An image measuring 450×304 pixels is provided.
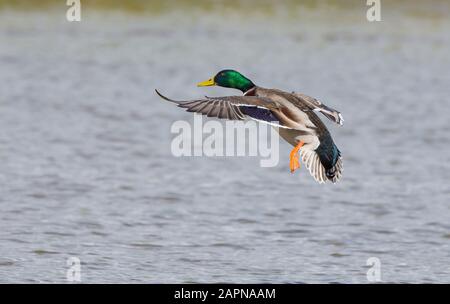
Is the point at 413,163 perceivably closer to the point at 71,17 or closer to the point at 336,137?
the point at 336,137

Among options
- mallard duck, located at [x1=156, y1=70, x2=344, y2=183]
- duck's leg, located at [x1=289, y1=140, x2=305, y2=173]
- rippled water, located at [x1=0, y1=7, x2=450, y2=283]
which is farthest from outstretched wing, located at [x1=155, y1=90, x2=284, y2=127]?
rippled water, located at [x1=0, y1=7, x2=450, y2=283]

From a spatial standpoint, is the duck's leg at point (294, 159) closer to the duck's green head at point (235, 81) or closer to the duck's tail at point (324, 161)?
the duck's tail at point (324, 161)

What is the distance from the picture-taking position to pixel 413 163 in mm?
12758

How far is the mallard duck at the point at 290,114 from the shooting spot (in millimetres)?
7918

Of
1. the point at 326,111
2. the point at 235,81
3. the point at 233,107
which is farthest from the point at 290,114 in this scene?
the point at 235,81

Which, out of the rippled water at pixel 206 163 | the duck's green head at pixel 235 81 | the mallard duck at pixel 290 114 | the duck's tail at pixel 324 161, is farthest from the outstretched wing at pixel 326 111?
the rippled water at pixel 206 163

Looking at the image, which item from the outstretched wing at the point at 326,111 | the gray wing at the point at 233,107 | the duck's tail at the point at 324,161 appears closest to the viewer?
the gray wing at the point at 233,107

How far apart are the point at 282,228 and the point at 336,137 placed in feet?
13.6

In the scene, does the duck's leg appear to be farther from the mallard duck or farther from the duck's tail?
the duck's tail

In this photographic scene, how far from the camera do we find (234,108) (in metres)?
7.97

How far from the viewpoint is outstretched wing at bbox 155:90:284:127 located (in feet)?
25.7

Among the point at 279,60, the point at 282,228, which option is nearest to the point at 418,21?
the point at 279,60

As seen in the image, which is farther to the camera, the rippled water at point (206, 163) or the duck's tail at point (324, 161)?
the rippled water at point (206, 163)

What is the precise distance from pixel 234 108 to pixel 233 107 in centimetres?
2
